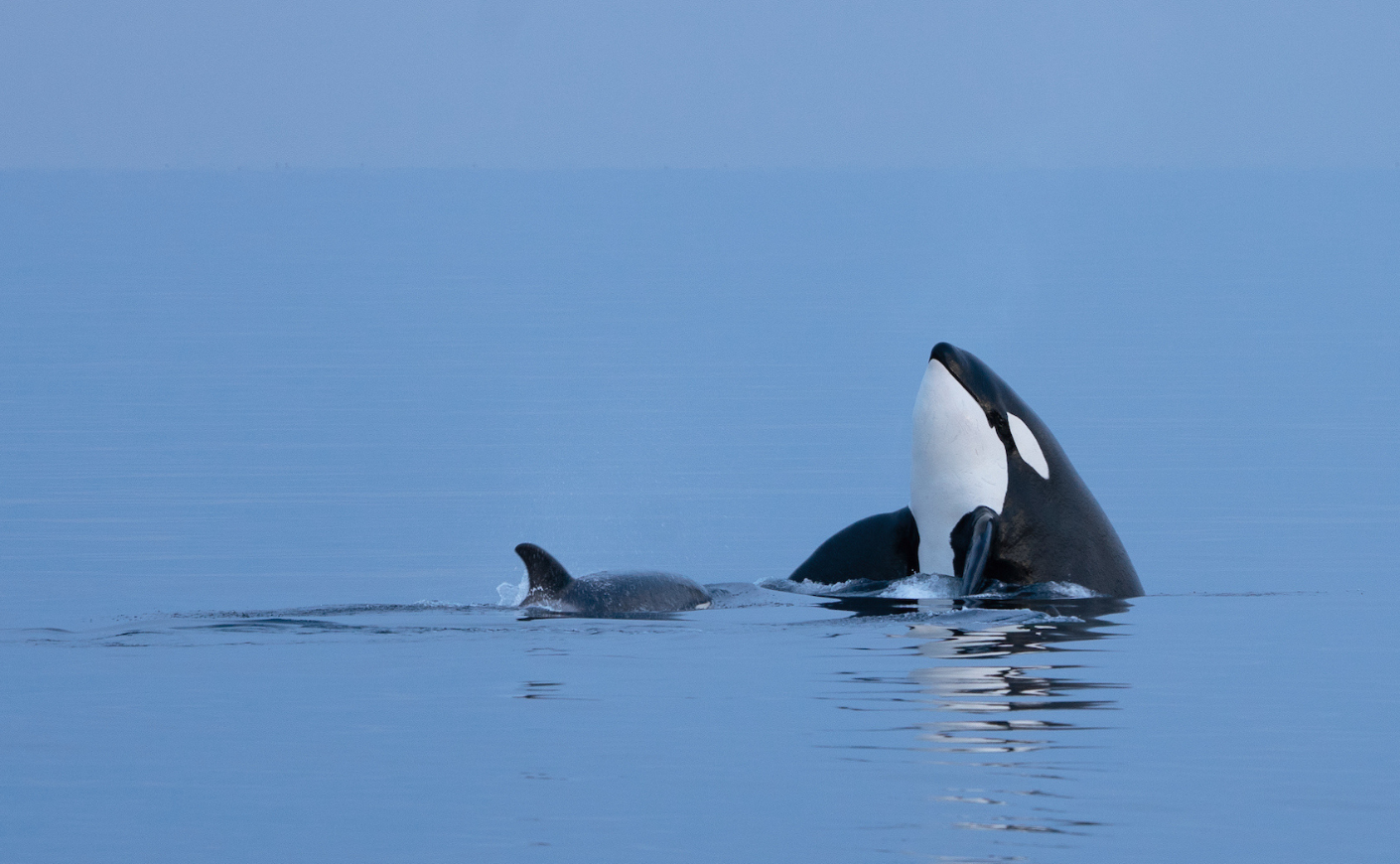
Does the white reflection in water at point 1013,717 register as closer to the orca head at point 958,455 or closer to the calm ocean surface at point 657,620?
the calm ocean surface at point 657,620

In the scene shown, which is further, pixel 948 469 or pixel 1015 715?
pixel 948 469

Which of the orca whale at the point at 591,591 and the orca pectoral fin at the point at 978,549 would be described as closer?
the orca whale at the point at 591,591

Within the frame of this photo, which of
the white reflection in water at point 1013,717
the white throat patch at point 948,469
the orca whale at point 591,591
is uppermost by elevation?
the white throat patch at point 948,469

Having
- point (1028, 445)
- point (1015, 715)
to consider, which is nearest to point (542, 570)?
point (1028, 445)

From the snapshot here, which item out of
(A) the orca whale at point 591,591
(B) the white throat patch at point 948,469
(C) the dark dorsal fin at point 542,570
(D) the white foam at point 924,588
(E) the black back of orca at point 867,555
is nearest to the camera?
(C) the dark dorsal fin at point 542,570

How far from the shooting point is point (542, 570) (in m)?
16.0

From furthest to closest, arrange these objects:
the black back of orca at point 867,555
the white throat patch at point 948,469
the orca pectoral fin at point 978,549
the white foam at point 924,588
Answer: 1. the black back of orca at point 867,555
2. the white throat patch at point 948,469
3. the white foam at point 924,588
4. the orca pectoral fin at point 978,549

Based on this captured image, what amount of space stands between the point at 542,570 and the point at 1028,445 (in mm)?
4275

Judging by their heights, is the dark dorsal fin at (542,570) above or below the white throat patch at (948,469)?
below

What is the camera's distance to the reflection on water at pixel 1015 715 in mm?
10586

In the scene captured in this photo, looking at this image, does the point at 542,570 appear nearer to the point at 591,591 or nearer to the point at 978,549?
the point at 591,591

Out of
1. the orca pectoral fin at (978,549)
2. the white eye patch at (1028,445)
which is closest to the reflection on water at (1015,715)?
the orca pectoral fin at (978,549)

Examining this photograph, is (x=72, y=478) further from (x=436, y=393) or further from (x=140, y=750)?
(x=140, y=750)

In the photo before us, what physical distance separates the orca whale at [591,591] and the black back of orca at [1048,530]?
261cm
